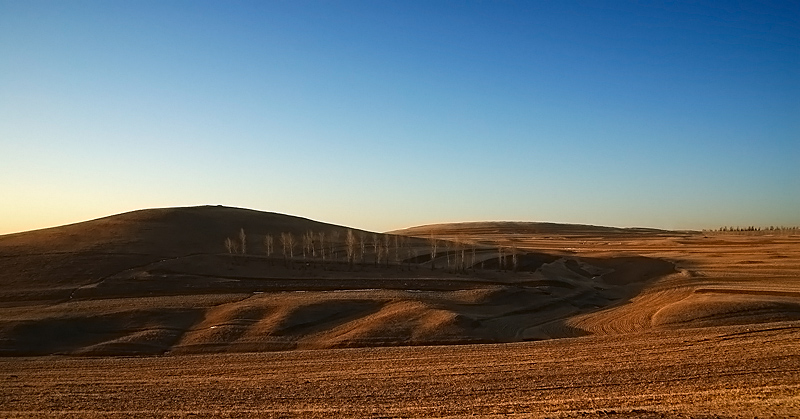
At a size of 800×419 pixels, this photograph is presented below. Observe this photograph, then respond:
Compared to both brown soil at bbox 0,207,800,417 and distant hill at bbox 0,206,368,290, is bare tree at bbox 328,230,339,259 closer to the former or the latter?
distant hill at bbox 0,206,368,290

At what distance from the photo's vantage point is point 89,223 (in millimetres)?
107625

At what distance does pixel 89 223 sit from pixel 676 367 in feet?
343

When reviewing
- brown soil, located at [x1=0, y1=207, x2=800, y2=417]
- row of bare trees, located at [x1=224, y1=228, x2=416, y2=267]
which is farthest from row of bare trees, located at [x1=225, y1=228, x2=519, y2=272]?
brown soil, located at [x1=0, y1=207, x2=800, y2=417]

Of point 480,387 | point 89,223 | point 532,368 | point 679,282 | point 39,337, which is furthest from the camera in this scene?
point 89,223

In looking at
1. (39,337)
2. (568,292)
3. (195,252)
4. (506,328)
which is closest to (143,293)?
(39,337)

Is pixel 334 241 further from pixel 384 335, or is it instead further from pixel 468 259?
pixel 384 335

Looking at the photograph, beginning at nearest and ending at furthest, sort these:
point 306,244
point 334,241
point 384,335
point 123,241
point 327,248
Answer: point 384,335 → point 123,241 → point 327,248 → point 306,244 → point 334,241

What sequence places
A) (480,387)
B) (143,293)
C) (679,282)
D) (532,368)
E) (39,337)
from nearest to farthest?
1. (480,387)
2. (532,368)
3. (39,337)
4. (143,293)
5. (679,282)

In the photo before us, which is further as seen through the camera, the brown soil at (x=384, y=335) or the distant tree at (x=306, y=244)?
the distant tree at (x=306, y=244)

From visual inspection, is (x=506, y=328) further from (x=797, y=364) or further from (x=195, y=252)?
(x=195, y=252)

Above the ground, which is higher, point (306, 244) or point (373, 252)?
point (306, 244)

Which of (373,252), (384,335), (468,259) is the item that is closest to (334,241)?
(373,252)

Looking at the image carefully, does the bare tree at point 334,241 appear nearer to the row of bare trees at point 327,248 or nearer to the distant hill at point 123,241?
the row of bare trees at point 327,248

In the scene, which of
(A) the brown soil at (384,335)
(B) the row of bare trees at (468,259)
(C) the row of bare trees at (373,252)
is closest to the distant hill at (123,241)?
(A) the brown soil at (384,335)
